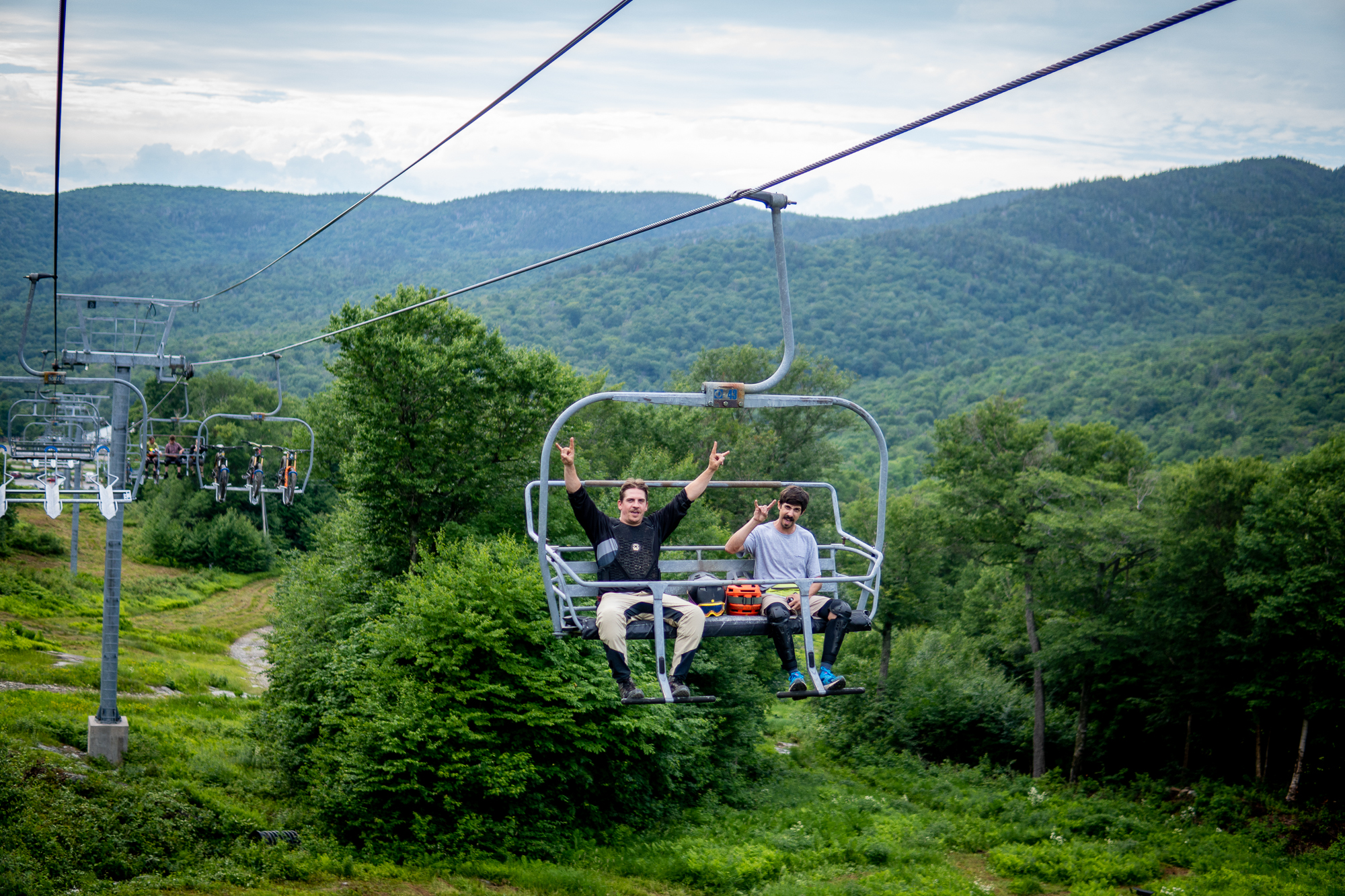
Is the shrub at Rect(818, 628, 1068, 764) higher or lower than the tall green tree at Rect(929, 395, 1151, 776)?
lower

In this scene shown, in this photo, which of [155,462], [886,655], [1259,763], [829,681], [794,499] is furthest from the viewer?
[886,655]

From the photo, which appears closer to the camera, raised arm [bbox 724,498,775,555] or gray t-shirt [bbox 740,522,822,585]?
raised arm [bbox 724,498,775,555]

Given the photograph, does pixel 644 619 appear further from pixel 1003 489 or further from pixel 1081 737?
pixel 1081 737

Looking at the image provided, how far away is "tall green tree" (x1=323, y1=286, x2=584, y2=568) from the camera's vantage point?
26.6 meters

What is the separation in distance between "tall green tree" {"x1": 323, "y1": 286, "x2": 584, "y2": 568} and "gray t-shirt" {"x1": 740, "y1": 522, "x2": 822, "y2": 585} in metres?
16.9

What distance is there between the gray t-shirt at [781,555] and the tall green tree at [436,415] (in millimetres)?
16866

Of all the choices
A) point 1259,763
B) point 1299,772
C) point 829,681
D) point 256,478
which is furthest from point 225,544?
point 829,681

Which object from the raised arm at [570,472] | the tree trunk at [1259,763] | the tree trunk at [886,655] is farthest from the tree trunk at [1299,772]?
the raised arm at [570,472]

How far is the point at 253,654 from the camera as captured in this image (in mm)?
47375

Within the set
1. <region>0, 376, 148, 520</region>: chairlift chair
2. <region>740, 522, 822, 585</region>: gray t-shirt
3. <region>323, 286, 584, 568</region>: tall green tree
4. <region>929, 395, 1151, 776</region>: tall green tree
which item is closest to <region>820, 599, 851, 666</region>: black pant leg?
<region>740, 522, 822, 585</region>: gray t-shirt

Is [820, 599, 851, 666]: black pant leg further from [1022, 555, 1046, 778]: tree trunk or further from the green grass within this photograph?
[1022, 555, 1046, 778]: tree trunk

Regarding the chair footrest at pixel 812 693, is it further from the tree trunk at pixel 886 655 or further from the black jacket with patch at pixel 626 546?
the tree trunk at pixel 886 655

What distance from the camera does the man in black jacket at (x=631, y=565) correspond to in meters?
9.04

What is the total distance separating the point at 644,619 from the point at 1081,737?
29018mm
